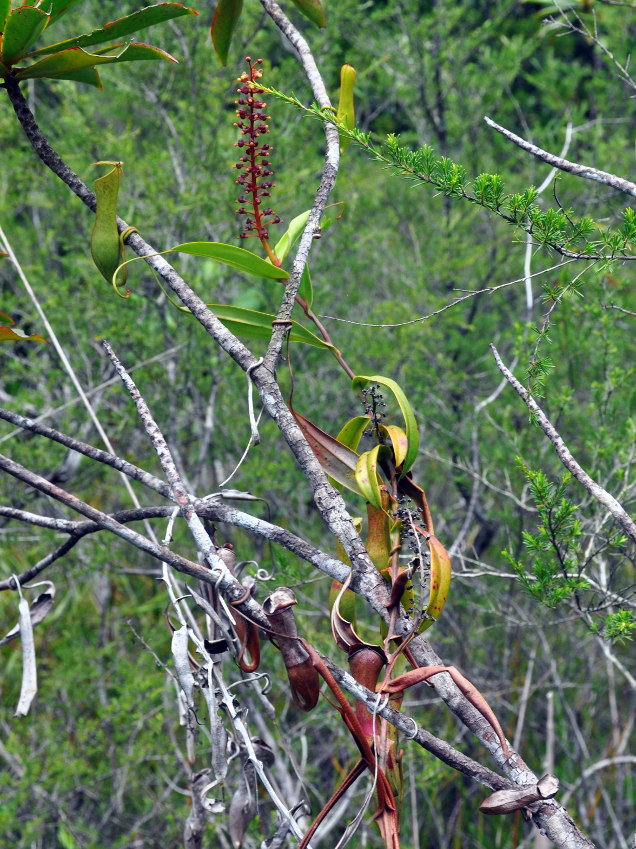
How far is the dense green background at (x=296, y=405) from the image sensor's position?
206 cm

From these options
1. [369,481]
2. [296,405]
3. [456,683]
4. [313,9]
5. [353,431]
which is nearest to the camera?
[456,683]

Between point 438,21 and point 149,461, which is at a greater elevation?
point 438,21

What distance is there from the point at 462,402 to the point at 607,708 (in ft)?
3.94

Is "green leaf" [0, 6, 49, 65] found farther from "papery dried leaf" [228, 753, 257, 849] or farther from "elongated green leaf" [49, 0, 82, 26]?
"papery dried leaf" [228, 753, 257, 849]

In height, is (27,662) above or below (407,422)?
below

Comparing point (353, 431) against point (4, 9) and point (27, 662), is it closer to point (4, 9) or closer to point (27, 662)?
point (27, 662)

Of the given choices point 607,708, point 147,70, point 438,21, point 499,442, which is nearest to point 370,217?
point 438,21

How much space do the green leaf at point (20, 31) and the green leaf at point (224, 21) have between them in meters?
0.25

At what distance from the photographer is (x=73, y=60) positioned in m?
0.76

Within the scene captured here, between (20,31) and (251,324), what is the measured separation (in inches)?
14.6

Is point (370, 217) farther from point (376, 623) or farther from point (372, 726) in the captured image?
point (372, 726)

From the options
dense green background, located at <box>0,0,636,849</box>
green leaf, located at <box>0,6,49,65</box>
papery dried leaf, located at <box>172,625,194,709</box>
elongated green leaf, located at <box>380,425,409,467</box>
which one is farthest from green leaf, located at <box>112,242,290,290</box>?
dense green background, located at <box>0,0,636,849</box>

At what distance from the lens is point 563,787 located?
2.20 m

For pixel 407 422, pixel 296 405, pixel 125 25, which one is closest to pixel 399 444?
pixel 407 422
